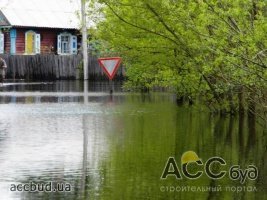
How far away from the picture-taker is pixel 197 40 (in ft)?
74.6

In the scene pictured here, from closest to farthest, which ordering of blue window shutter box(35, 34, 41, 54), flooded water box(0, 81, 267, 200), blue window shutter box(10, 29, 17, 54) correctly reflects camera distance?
flooded water box(0, 81, 267, 200) < blue window shutter box(10, 29, 17, 54) < blue window shutter box(35, 34, 41, 54)

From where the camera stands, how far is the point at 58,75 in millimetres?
71500

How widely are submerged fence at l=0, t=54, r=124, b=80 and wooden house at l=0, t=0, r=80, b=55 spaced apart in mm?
4180

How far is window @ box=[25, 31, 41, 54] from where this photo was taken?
77.4 metres

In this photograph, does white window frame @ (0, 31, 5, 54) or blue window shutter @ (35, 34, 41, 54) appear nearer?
white window frame @ (0, 31, 5, 54)

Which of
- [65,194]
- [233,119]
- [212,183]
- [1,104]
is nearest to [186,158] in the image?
[212,183]

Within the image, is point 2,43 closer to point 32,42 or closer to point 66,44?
point 32,42

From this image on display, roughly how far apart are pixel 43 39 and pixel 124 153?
6286cm

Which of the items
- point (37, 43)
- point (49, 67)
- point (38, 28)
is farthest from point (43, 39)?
point (49, 67)

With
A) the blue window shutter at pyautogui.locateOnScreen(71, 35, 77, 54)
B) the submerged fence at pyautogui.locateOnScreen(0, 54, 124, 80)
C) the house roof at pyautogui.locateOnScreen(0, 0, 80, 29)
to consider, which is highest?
the house roof at pyautogui.locateOnScreen(0, 0, 80, 29)

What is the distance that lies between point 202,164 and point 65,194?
163 inches

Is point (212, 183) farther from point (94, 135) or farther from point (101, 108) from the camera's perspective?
point (101, 108)

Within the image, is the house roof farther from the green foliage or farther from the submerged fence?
the green foliage

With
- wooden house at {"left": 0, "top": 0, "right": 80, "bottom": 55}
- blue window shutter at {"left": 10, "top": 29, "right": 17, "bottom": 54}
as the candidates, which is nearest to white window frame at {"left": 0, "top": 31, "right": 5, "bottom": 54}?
wooden house at {"left": 0, "top": 0, "right": 80, "bottom": 55}
